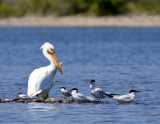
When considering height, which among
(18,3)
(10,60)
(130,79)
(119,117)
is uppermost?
(18,3)

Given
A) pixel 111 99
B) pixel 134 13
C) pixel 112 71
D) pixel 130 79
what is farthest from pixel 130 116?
pixel 134 13

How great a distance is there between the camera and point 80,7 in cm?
6322

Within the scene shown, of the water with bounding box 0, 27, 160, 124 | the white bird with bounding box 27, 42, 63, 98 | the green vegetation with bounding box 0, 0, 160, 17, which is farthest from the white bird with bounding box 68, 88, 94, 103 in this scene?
the green vegetation with bounding box 0, 0, 160, 17

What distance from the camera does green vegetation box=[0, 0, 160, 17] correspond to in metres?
60.7

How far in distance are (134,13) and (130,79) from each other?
4412 cm

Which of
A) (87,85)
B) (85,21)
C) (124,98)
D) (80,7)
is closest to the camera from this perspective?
(124,98)

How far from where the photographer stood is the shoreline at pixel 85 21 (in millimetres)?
57906

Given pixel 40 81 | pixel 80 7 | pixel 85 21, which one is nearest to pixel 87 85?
pixel 40 81

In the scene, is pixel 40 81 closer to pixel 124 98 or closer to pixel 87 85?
pixel 124 98

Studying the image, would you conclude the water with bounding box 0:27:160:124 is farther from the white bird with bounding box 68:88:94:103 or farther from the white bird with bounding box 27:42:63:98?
the white bird with bounding box 27:42:63:98

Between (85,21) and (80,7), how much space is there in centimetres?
398

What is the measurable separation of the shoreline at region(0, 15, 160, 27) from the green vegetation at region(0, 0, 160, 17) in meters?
0.71

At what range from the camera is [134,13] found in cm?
5966

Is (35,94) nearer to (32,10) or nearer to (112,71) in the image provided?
(112,71)
